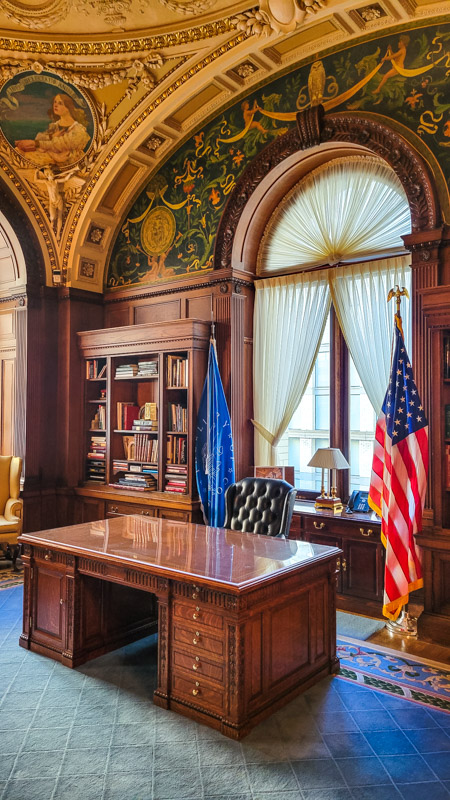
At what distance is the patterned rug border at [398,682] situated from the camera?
331cm

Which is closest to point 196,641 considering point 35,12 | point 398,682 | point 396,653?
point 398,682

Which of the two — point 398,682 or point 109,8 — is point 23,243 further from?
point 398,682

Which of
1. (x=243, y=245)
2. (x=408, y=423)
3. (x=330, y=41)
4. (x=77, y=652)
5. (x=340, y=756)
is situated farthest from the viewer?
(x=243, y=245)

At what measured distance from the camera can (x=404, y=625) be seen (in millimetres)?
4266

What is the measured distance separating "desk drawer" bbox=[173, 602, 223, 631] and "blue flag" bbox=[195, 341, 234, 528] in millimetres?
2298

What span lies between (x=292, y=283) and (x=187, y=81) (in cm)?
207

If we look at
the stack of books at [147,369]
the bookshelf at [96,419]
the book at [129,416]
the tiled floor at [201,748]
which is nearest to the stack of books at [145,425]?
the book at [129,416]

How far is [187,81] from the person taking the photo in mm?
5402

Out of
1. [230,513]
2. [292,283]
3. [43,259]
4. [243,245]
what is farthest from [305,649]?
[43,259]

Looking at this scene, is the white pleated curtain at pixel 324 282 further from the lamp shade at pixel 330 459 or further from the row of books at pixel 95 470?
the row of books at pixel 95 470

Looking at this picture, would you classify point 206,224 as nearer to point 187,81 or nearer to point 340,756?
point 187,81

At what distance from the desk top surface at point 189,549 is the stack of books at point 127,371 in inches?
82.6

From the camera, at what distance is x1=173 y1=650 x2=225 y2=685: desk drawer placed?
3.00m

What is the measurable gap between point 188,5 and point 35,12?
1263 mm
